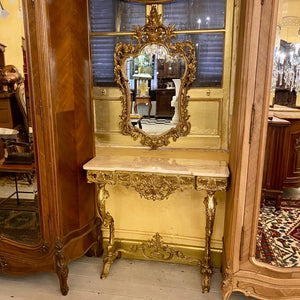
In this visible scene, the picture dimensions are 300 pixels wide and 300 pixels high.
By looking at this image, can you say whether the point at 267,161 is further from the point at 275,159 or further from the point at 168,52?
the point at 168,52

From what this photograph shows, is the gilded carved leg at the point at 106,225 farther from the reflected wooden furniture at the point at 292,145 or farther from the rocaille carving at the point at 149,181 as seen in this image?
the reflected wooden furniture at the point at 292,145

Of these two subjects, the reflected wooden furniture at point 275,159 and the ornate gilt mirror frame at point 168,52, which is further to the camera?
the ornate gilt mirror frame at point 168,52

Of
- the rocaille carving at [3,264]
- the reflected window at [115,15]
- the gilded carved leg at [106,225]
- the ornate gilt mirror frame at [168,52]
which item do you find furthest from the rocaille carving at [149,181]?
the reflected window at [115,15]

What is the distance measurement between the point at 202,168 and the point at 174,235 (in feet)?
2.51

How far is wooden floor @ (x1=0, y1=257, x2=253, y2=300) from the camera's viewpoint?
80.0 inches

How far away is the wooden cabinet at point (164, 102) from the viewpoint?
215 centimetres

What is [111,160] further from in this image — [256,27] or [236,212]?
[256,27]

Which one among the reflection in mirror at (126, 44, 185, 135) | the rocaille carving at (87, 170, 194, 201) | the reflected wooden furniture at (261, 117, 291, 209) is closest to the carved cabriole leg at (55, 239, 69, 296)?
the rocaille carving at (87, 170, 194, 201)

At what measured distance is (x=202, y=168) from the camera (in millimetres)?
1928

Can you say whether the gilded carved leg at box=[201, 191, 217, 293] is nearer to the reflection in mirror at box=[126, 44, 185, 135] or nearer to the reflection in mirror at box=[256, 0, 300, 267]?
the reflection in mirror at box=[256, 0, 300, 267]

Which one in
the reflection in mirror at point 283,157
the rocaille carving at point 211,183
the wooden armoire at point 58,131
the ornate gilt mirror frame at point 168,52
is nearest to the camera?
the reflection in mirror at point 283,157

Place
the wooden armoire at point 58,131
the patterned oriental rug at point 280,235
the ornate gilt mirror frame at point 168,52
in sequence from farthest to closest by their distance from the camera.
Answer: the ornate gilt mirror frame at point 168,52
the wooden armoire at point 58,131
the patterned oriental rug at point 280,235

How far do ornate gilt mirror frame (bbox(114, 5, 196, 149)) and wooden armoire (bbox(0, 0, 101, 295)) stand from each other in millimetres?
250

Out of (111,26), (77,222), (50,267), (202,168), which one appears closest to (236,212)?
(202,168)
